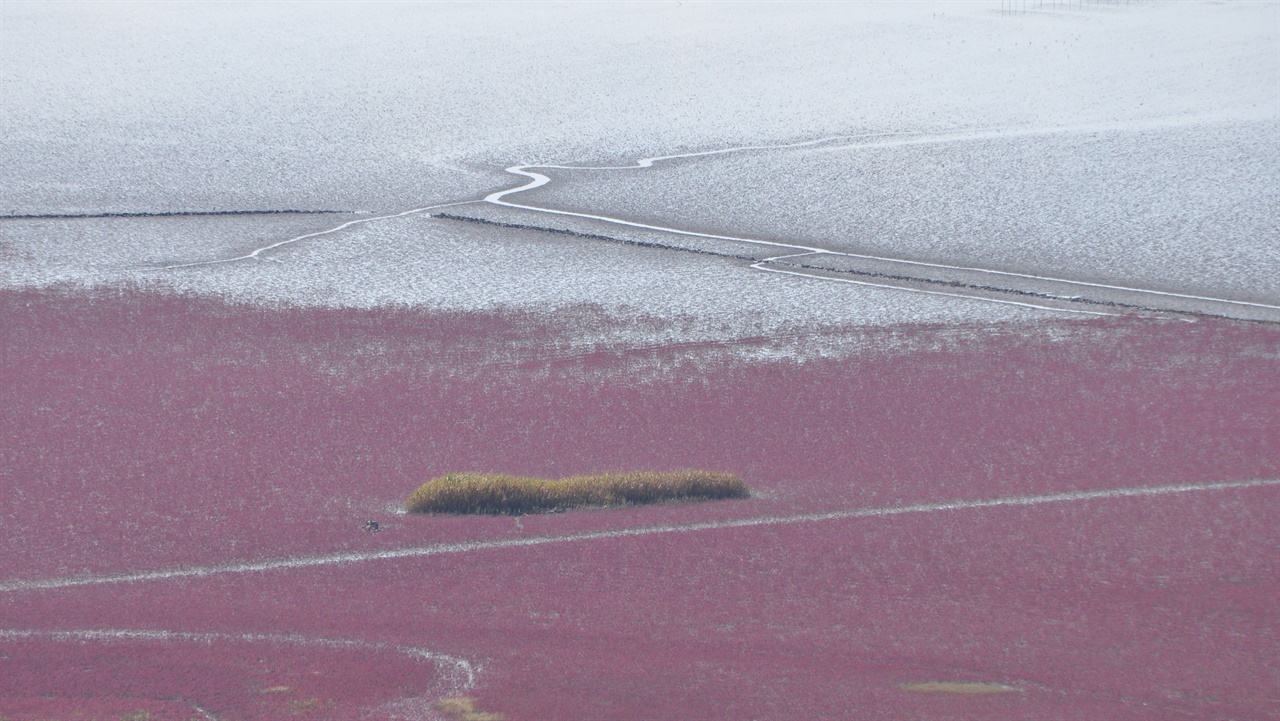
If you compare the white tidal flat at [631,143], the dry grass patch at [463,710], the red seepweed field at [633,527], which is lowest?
the dry grass patch at [463,710]

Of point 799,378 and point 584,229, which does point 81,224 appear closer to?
point 584,229

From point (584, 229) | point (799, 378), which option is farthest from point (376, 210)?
point (799, 378)

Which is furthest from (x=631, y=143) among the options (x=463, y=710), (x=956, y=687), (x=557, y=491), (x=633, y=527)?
(x=463, y=710)

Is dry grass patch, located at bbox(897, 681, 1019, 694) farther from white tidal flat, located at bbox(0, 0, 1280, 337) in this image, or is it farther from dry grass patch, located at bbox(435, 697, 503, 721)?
white tidal flat, located at bbox(0, 0, 1280, 337)

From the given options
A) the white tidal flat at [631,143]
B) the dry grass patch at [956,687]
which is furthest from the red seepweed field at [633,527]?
the white tidal flat at [631,143]

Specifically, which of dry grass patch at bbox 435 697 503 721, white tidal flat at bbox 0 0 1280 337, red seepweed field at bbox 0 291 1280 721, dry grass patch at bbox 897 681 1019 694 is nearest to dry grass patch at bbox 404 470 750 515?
red seepweed field at bbox 0 291 1280 721

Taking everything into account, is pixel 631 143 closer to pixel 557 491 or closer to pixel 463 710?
pixel 557 491

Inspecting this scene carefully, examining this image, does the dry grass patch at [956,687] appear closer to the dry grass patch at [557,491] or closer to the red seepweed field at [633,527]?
the red seepweed field at [633,527]
